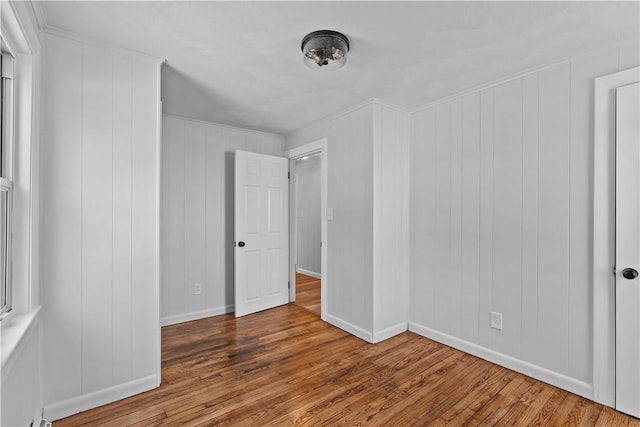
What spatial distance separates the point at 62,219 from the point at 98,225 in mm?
187

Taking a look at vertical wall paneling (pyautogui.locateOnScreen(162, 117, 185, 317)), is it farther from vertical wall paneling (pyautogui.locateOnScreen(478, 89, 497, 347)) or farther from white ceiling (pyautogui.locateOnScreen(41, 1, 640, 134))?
vertical wall paneling (pyautogui.locateOnScreen(478, 89, 497, 347))

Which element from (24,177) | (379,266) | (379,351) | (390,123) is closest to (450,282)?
(379,266)

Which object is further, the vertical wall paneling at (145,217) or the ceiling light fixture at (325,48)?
the vertical wall paneling at (145,217)

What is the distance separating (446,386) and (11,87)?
322cm

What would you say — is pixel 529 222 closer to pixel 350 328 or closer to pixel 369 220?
pixel 369 220

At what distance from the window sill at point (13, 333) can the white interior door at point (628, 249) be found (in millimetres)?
3243

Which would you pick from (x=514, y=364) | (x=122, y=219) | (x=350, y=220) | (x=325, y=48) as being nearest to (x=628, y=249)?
(x=514, y=364)

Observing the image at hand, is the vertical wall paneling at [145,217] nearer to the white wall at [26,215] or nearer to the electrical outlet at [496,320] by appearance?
the white wall at [26,215]

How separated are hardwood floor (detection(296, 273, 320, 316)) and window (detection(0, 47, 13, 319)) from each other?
9.70ft

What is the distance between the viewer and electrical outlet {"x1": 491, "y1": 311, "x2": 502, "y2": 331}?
8.69 feet

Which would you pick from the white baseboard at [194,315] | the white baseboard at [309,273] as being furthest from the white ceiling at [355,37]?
the white baseboard at [309,273]

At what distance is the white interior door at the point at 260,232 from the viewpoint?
12.6 feet

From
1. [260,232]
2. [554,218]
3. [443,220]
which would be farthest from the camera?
[260,232]

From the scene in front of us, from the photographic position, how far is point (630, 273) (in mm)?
1999
